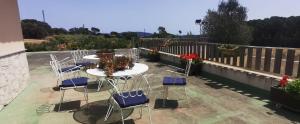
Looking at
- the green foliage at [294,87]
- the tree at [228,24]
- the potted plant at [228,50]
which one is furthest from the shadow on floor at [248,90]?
the tree at [228,24]

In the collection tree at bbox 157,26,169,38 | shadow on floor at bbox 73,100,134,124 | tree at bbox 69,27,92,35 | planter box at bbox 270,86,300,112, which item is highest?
tree at bbox 69,27,92,35

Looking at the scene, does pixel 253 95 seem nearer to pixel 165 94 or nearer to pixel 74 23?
pixel 165 94

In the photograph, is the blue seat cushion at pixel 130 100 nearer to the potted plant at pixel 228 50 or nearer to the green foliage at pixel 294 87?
the green foliage at pixel 294 87

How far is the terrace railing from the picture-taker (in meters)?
3.98

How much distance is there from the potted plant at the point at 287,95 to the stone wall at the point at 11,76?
4.69 m

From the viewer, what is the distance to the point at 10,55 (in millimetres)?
4254

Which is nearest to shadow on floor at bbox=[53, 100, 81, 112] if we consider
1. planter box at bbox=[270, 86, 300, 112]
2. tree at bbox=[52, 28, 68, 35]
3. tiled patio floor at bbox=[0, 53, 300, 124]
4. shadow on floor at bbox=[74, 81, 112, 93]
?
tiled patio floor at bbox=[0, 53, 300, 124]

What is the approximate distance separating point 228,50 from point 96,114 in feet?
11.4

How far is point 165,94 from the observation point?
415cm

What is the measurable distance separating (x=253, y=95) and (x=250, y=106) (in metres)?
0.59

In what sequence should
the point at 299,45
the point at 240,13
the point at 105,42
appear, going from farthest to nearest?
the point at 299,45 < the point at 240,13 < the point at 105,42

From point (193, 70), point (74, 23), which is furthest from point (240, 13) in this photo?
point (74, 23)

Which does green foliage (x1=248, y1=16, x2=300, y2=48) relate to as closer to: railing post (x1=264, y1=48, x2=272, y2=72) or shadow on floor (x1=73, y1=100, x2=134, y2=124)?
railing post (x1=264, y1=48, x2=272, y2=72)

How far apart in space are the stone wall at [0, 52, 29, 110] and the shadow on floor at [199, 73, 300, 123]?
416 cm
